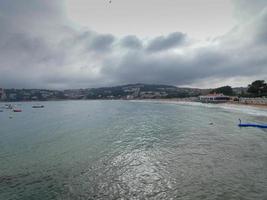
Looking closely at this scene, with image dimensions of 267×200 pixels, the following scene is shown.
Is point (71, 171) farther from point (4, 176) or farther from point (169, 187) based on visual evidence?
point (169, 187)

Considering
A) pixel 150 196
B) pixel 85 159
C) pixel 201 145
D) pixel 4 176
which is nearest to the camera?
pixel 150 196

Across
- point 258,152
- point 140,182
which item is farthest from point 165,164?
point 258,152

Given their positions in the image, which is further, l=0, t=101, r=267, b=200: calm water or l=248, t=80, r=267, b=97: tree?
l=248, t=80, r=267, b=97: tree

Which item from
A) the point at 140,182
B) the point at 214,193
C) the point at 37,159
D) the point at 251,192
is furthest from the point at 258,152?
the point at 37,159

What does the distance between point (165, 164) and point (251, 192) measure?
302 inches

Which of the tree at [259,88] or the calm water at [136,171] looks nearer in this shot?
the calm water at [136,171]

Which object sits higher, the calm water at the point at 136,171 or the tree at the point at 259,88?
the tree at the point at 259,88

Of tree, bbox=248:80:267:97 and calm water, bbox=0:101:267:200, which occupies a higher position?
tree, bbox=248:80:267:97

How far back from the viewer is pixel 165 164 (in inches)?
778

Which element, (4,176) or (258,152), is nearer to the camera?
(4,176)

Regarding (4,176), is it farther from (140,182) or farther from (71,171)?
(140,182)

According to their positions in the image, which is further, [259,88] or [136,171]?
[259,88]

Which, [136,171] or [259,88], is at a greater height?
[259,88]

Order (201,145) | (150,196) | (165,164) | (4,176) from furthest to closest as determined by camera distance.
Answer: (201,145) → (165,164) → (4,176) → (150,196)
